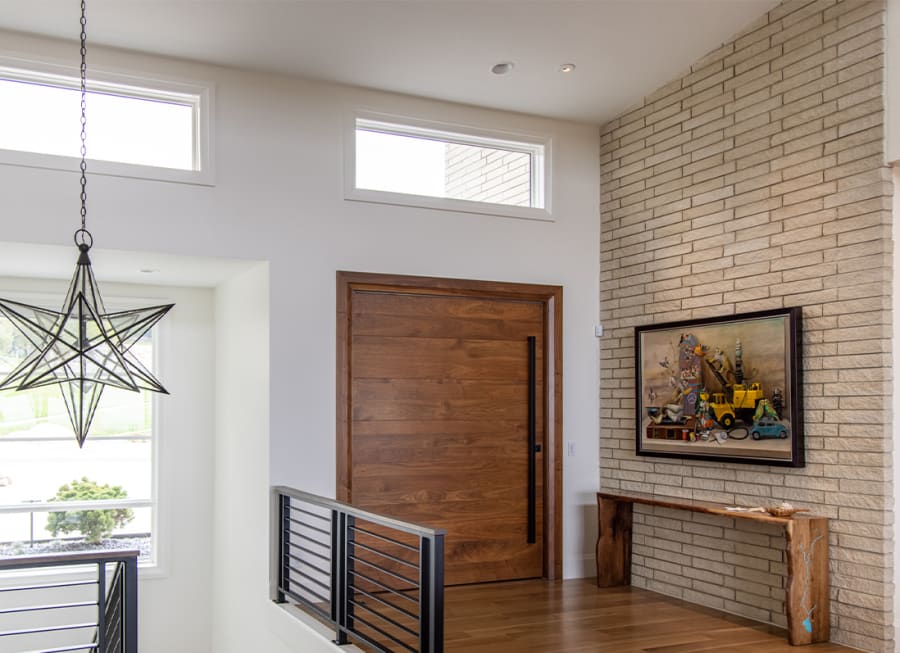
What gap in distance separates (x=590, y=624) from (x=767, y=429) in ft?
4.68

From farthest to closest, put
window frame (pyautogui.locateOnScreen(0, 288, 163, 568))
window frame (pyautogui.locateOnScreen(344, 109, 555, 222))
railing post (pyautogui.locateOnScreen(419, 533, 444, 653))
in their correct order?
window frame (pyautogui.locateOnScreen(0, 288, 163, 568))
window frame (pyautogui.locateOnScreen(344, 109, 555, 222))
railing post (pyautogui.locateOnScreen(419, 533, 444, 653))

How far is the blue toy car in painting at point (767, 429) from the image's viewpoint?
4.64 m

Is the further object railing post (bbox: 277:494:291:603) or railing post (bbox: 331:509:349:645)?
railing post (bbox: 277:494:291:603)

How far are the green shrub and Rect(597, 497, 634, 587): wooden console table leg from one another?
3.41 meters

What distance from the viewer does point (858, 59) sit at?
4.31 metres

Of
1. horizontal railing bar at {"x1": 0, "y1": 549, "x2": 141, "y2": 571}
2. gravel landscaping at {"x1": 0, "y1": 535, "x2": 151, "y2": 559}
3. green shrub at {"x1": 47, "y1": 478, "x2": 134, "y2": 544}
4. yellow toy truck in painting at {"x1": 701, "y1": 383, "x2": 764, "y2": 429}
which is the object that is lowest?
gravel landscaping at {"x1": 0, "y1": 535, "x2": 151, "y2": 559}

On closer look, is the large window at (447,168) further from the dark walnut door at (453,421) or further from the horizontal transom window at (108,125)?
the horizontal transom window at (108,125)

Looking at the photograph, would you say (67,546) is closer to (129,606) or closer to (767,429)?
(129,606)

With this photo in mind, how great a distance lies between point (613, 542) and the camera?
227 inches

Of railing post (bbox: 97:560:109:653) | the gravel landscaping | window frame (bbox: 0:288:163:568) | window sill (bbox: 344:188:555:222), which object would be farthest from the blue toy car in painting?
the gravel landscaping

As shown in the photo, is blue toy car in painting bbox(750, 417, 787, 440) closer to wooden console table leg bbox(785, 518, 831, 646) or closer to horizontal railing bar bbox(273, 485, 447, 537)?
wooden console table leg bbox(785, 518, 831, 646)

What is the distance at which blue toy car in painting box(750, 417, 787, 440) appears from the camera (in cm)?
464

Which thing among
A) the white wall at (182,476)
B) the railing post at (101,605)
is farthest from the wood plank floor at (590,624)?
the white wall at (182,476)

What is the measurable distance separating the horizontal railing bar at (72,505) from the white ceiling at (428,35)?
3.18m
